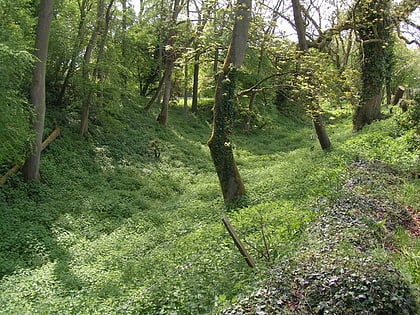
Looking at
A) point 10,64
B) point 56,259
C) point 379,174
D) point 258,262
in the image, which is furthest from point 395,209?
point 10,64

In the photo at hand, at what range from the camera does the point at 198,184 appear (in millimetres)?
14680

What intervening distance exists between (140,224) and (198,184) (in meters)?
4.75

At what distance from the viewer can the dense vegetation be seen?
5.07m

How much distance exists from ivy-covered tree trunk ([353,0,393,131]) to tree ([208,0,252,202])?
19.4 feet

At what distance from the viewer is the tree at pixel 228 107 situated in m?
9.74

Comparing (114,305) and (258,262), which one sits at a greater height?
(258,262)

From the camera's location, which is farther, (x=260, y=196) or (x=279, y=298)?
(x=260, y=196)

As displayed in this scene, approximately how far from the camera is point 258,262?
217 inches

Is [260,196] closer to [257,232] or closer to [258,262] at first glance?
[257,232]

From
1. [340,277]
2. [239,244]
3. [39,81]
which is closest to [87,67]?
[39,81]

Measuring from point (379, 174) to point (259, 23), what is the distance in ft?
15.8

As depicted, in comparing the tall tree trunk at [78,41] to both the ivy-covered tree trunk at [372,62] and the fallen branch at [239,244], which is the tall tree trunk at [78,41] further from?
the fallen branch at [239,244]

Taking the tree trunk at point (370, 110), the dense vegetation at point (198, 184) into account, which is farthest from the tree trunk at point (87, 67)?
the tree trunk at point (370, 110)

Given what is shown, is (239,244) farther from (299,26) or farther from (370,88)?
(370,88)
